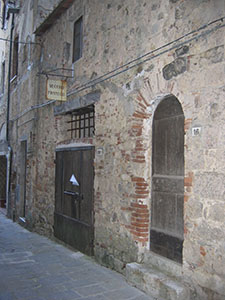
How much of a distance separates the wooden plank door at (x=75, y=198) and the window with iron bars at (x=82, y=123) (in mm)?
457

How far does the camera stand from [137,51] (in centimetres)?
447

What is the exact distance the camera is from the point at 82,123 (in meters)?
6.57

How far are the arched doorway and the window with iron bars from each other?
206 cm

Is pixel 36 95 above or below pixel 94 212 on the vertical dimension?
above

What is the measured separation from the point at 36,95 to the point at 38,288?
540cm

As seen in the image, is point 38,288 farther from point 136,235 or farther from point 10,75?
point 10,75

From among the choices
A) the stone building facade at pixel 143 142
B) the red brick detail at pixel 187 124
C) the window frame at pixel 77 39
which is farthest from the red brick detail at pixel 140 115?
the window frame at pixel 77 39

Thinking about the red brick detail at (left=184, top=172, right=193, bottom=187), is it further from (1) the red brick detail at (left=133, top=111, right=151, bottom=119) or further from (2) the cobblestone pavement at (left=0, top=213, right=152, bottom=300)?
(2) the cobblestone pavement at (left=0, top=213, right=152, bottom=300)

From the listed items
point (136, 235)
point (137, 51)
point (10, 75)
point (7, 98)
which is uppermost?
point (10, 75)

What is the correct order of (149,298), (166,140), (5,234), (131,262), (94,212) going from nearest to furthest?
1. (149,298)
2. (166,140)
3. (131,262)
4. (94,212)
5. (5,234)

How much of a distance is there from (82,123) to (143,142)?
249 cm

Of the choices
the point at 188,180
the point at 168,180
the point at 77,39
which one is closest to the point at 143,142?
the point at 168,180

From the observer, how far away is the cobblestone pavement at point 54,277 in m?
3.91

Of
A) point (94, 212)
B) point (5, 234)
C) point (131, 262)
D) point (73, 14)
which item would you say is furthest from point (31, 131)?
point (131, 262)
